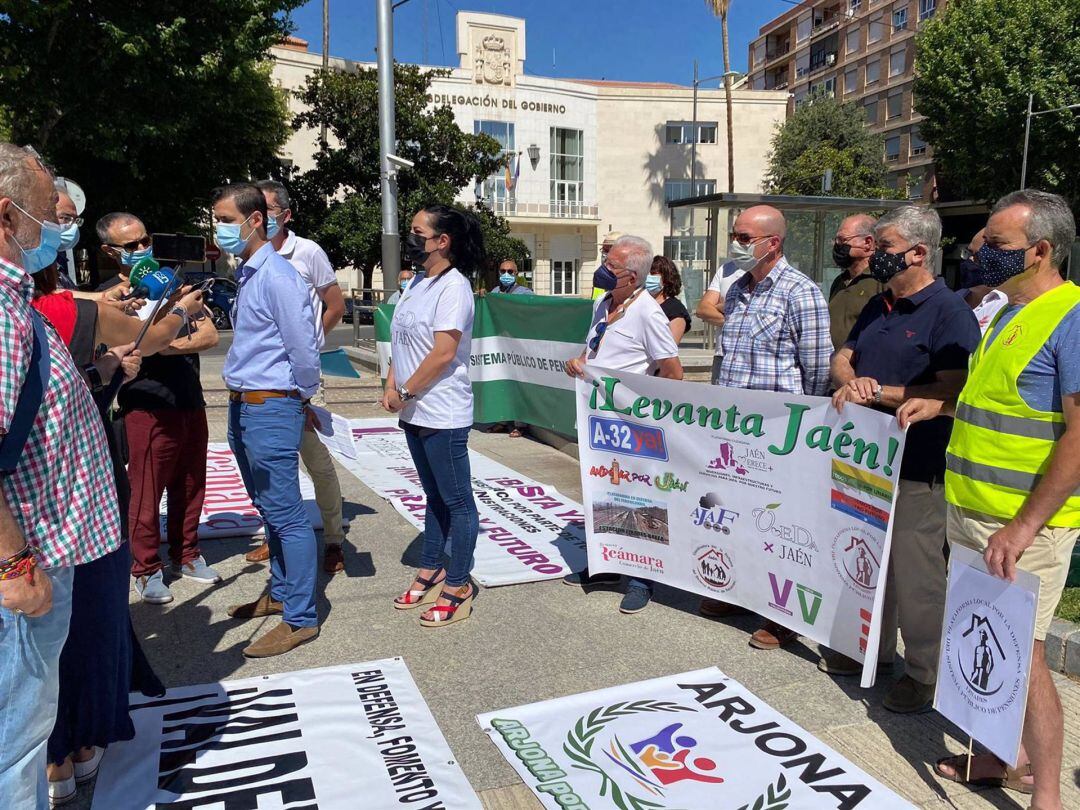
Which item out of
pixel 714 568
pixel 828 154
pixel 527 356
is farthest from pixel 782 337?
pixel 828 154

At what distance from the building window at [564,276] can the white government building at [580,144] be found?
62mm

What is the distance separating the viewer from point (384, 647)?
3758 millimetres

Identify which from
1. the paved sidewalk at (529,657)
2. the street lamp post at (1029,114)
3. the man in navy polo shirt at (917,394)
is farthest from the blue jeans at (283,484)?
the street lamp post at (1029,114)

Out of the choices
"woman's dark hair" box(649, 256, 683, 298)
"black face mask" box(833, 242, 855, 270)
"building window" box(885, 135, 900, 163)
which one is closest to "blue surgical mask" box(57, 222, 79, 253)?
"black face mask" box(833, 242, 855, 270)

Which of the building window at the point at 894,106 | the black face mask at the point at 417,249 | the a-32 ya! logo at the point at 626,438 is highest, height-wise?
the building window at the point at 894,106

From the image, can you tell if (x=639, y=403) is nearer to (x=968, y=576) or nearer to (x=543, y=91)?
(x=968, y=576)

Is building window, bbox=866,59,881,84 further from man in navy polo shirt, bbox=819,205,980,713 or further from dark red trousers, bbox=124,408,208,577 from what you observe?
dark red trousers, bbox=124,408,208,577

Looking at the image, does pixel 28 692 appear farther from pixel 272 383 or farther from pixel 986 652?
pixel 986 652

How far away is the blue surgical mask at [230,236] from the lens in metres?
3.62

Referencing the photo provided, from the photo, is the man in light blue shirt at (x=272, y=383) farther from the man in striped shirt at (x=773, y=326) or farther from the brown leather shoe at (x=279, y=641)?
the man in striped shirt at (x=773, y=326)

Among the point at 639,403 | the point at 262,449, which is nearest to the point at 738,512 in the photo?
the point at 639,403

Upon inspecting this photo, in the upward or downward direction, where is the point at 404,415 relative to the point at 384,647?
upward

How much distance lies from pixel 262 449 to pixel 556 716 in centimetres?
173

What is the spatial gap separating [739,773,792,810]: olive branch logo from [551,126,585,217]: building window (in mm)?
43180
